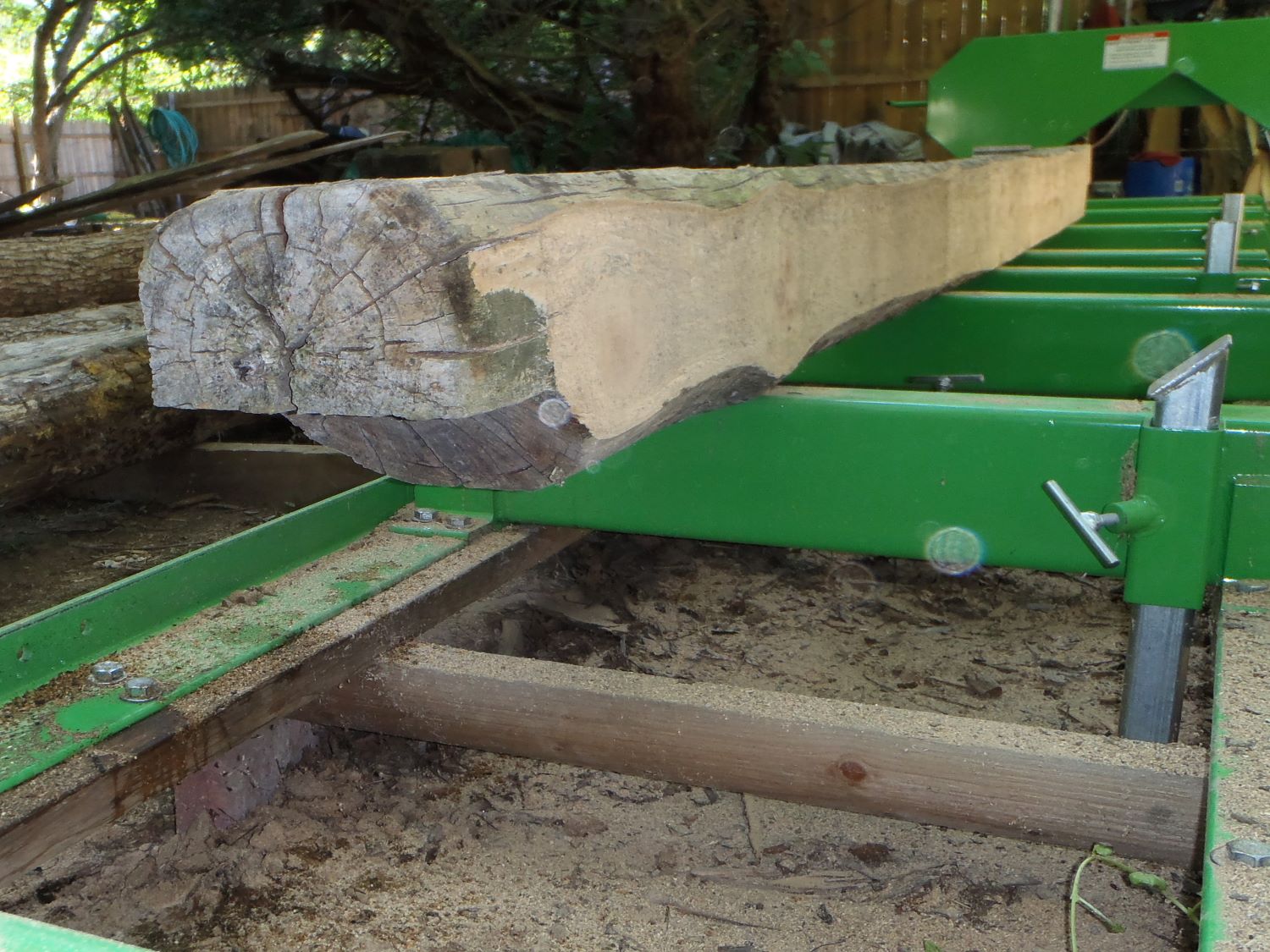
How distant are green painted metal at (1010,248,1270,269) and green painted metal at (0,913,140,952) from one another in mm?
3117

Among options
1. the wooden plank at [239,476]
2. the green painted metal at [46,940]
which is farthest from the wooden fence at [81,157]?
the green painted metal at [46,940]

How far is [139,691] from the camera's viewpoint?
4.40ft

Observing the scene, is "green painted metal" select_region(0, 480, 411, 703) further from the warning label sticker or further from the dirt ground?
the warning label sticker

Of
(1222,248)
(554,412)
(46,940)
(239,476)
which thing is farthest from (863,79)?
(46,940)

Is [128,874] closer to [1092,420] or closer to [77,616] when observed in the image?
[77,616]

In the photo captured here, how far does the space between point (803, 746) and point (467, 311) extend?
761 millimetres

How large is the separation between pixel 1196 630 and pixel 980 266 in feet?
3.55

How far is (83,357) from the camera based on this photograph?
3002 millimetres

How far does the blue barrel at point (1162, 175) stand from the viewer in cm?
620

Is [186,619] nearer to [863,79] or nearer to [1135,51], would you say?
[1135,51]

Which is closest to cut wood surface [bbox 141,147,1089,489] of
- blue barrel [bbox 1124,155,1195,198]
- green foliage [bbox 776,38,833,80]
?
blue barrel [bbox 1124,155,1195,198]

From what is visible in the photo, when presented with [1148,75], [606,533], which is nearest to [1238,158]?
[1148,75]

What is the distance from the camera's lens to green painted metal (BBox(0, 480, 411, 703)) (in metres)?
1.36

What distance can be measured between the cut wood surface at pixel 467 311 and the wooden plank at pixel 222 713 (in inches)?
13.6
